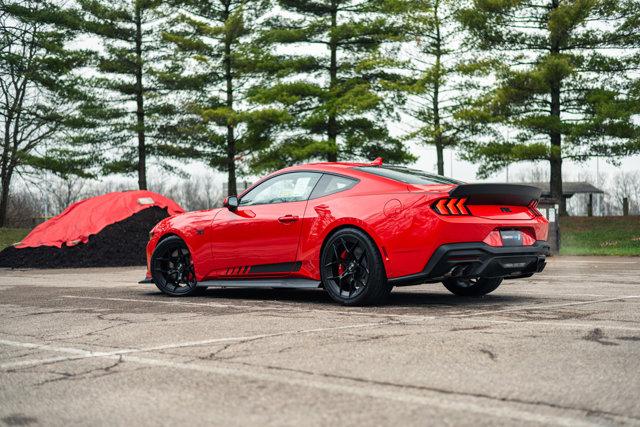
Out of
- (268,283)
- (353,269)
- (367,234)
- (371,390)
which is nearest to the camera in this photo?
(371,390)

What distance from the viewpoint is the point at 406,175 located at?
25.7 feet

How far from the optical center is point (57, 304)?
27.8 ft

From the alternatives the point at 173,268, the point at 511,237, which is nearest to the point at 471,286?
the point at 511,237

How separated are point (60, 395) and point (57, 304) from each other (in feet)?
15.8

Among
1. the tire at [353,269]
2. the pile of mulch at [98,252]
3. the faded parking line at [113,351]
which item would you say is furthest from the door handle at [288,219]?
the pile of mulch at [98,252]

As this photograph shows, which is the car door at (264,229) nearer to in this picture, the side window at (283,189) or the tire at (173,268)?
the side window at (283,189)

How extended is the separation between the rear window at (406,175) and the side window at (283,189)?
0.56m

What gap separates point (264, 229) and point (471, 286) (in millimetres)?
2354

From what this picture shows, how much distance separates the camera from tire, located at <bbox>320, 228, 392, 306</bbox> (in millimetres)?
7223

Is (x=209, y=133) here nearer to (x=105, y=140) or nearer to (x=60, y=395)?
(x=105, y=140)

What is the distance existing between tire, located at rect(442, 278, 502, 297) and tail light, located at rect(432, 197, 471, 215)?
172cm

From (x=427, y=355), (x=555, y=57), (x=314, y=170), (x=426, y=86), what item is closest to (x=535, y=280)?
(x=314, y=170)

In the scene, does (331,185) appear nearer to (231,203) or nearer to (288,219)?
(288,219)

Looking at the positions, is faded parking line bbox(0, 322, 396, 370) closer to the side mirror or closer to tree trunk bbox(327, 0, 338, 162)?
the side mirror
